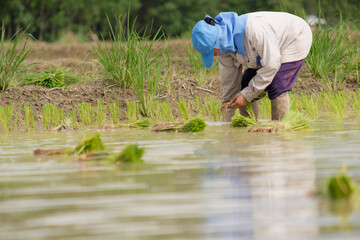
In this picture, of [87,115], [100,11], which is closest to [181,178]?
[87,115]

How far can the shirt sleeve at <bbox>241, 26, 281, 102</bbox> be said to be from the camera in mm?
5535

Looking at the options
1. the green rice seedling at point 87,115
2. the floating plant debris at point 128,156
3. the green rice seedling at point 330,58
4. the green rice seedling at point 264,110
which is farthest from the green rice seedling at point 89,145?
the green rice seedling at point 330,58

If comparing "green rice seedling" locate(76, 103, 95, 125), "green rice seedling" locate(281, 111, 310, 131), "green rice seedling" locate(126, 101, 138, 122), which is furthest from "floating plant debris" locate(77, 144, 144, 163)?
"green rice seedling" locate(126, 101, 138, 122)

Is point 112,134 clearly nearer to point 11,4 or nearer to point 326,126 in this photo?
point 326,126

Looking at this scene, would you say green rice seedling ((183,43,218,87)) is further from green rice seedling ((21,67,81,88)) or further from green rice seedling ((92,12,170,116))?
green rice seedling ((21,67,81,88))

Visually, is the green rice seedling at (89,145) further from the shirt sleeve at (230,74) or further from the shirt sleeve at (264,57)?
the shirt sleeve at (230,74)

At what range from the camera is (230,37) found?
557cm

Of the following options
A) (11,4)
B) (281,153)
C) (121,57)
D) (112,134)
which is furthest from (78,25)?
(281,153)

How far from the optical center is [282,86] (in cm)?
594

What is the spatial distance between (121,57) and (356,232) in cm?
609

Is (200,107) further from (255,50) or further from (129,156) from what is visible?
(129,156)

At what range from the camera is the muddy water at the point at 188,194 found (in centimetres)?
209

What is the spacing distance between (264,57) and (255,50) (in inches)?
5.4

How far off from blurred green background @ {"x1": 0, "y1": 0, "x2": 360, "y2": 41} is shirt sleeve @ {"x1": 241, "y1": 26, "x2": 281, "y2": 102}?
20.5m
